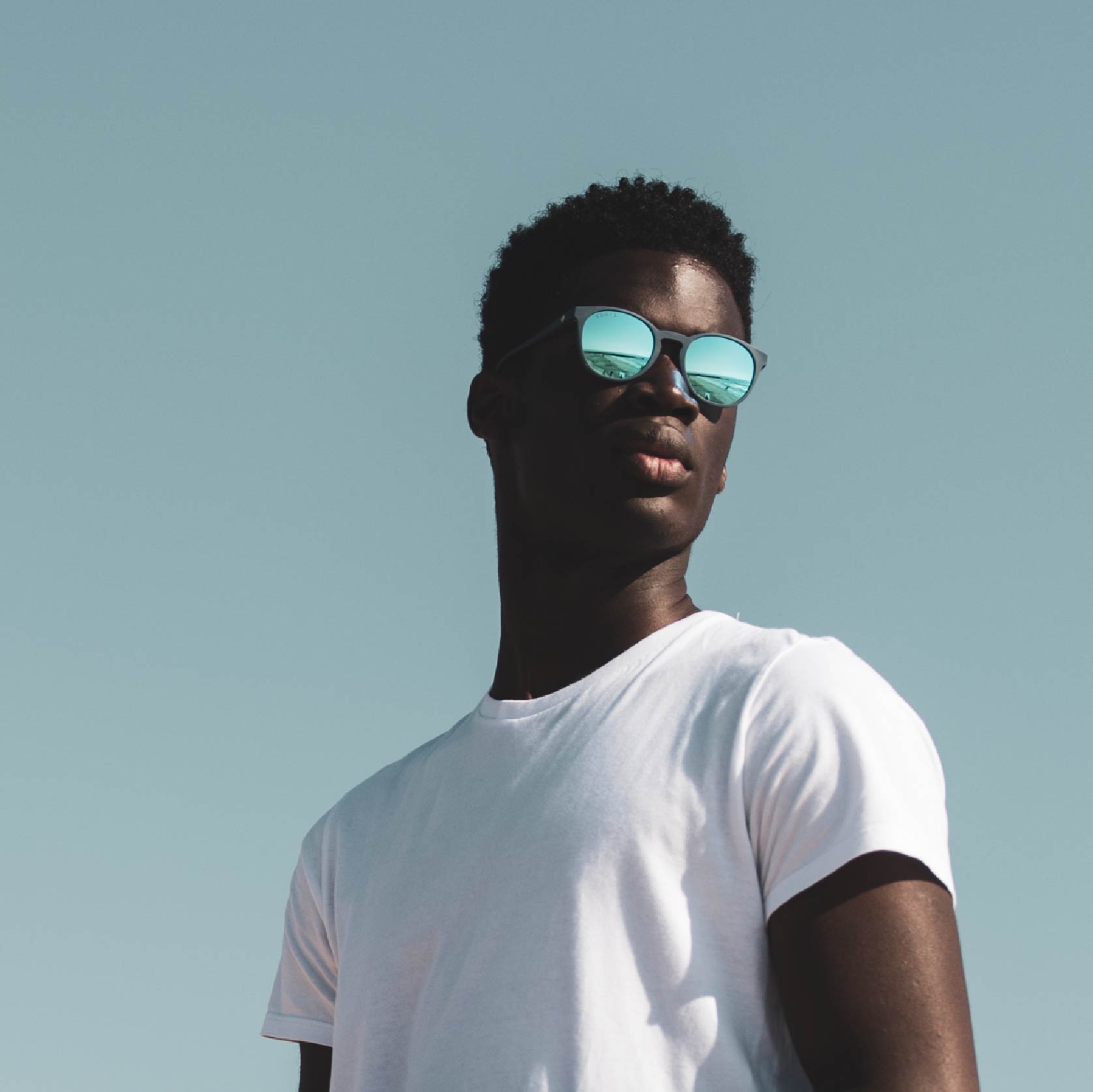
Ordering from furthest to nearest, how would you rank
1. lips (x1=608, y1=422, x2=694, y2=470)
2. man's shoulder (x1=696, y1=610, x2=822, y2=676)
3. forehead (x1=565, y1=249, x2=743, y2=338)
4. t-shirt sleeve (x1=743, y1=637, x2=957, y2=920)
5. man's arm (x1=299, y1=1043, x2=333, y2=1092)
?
man's arm (x1=299, y1=1043, x2=333, y2=1092)
forehead (x1=565, y1=249, x2=743, y2=338)
lips (x1=608, y1=422, x2=694, y2=470)
man's shoulder (x1=696, y1=610, x2=822, y2=676)
t-shirt sleeve (x1=743, y1=637, x2=957, y2=920)

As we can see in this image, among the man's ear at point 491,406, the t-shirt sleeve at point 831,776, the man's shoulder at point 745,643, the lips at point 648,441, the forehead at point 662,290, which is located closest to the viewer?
the t-shirt sleeve at point 831,776

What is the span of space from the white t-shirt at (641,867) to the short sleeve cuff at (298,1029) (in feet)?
1.20

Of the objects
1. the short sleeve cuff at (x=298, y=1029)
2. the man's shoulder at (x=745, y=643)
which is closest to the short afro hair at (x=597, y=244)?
the man's shoulder at (x=745, y=643)

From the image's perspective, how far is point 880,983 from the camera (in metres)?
3.62

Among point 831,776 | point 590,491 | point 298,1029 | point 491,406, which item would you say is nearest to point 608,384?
point 590,491

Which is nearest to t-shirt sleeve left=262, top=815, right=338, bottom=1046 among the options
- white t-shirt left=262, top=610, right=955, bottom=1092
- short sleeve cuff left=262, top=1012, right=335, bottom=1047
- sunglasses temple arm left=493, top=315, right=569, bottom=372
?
short sleeve cuff left=262, top=1012, right=335, bottom=1047

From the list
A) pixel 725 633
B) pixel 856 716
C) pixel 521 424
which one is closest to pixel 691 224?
pixel 521 424

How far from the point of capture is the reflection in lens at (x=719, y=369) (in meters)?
4.74

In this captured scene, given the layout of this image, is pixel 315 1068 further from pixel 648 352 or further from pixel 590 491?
pixel 648 352

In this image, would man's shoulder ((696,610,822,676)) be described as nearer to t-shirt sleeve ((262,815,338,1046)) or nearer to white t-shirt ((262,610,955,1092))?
white t-shirt ((262,610,955,1092))

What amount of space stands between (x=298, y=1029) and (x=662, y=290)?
7.22ft

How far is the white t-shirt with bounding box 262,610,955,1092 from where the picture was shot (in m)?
3.79

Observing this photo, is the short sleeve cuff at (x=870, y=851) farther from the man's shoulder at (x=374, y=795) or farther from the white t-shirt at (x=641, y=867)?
the man's shoulder at (x=374, y=795)

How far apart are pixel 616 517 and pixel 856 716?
1011 mm
